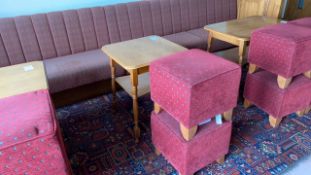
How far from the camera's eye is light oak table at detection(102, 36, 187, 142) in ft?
5.35

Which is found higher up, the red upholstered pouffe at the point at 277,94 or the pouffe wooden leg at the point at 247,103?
the red upholstered pouffe at the point at 277,94

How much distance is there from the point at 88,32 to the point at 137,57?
0.98 metres

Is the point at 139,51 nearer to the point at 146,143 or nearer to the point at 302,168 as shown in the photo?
the point at 146,143

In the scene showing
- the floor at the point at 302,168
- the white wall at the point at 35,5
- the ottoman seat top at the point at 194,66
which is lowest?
the floor at the point at 302,168

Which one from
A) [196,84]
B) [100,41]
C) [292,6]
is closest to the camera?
[196,84]

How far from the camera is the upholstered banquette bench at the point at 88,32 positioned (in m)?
2.15

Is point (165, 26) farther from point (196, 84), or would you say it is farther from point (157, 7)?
point (196, 84)

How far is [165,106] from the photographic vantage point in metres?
1.38

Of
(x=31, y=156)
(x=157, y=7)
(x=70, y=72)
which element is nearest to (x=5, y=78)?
(x=70, y=72)

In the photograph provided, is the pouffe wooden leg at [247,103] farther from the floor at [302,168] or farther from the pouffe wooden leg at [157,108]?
the pouffe wooden leg at [157,108]

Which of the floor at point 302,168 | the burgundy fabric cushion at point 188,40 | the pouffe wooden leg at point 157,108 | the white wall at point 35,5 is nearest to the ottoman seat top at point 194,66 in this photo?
the pouffe wooden leg at point 157,108

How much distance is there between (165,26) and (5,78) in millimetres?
1831

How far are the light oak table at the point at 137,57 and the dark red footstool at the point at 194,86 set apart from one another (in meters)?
0.25

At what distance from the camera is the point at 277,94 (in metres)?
1.79
